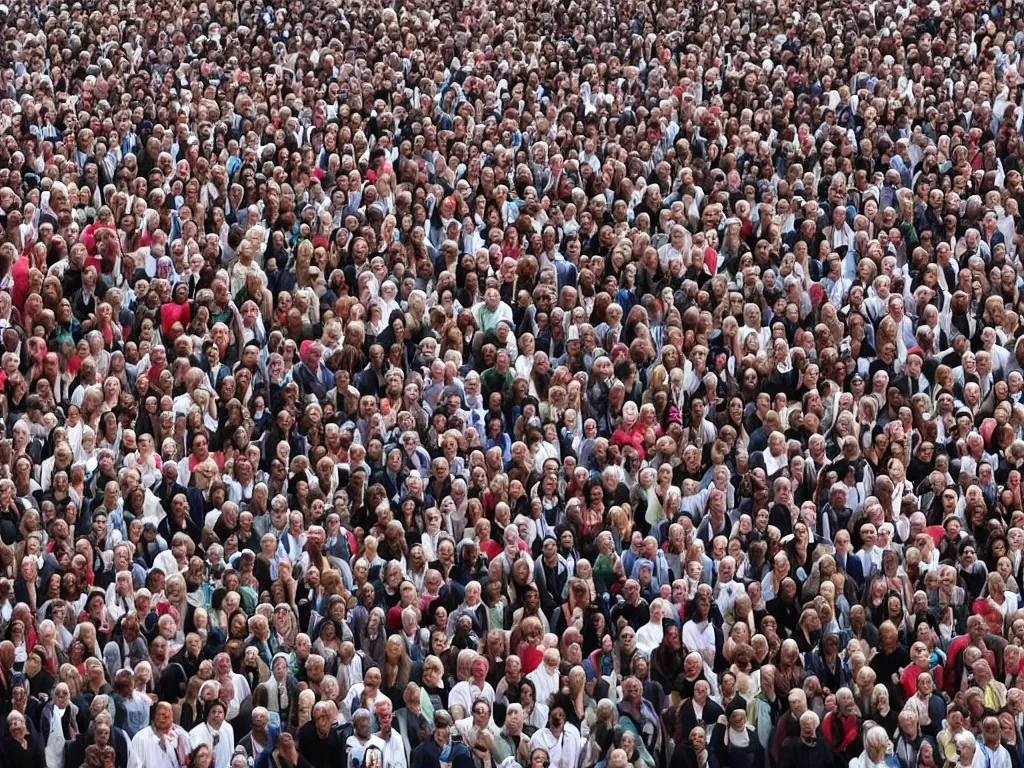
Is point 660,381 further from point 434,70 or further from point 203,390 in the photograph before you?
point 434,70

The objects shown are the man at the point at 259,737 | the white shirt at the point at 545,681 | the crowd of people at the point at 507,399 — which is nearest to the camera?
the man at the point at 259,737

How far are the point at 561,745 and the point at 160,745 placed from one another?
2867 mm

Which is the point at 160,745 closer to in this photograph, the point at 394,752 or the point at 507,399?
the point at 394,752

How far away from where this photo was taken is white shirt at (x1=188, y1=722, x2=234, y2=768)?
18094 millimetres

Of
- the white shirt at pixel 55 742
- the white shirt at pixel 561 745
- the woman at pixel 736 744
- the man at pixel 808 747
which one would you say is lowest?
the white shirt at pixel 55 742

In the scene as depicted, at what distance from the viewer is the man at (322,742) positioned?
18.1 metres

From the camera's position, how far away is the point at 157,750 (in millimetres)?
18031

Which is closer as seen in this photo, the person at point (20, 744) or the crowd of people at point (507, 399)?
the person at point (20, 744)

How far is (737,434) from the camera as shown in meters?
21.7

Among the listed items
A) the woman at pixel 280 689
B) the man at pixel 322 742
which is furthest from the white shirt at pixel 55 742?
the man at pixel 322 742

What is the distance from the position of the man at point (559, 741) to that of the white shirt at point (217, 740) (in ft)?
7.09

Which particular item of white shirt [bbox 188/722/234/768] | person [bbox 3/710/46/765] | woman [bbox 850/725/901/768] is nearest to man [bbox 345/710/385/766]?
white shirt [bbox 188/722/234/768]

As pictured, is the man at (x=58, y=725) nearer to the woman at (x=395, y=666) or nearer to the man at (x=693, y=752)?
the woman at (x=395, y=666)

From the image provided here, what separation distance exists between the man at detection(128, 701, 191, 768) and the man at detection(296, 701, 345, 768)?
2.75ft
